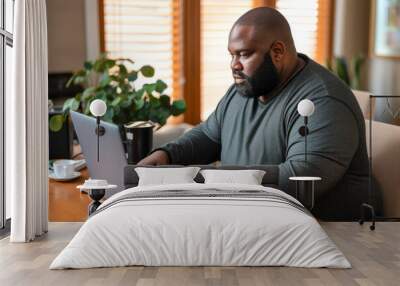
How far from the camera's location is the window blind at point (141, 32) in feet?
21.2

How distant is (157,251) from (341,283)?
2.08 feet

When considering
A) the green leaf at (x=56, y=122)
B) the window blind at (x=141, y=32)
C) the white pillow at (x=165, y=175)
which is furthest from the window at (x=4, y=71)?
the window blind at (x=141, y=32)

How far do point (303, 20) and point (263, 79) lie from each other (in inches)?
152

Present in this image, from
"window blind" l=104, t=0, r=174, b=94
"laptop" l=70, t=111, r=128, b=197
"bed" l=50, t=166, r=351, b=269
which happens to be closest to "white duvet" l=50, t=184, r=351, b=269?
"bed" l=50, t=166, r=351, b=269

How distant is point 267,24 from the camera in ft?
10.9

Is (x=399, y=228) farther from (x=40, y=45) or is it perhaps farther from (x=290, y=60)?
(x=40, y=45)

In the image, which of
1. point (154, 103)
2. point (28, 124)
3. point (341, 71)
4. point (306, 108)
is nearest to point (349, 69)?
point (341, 71)

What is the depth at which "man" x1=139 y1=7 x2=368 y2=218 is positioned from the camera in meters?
3.08

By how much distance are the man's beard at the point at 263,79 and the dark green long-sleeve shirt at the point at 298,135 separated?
2.6 inches

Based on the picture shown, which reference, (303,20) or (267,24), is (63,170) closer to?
(267,24)

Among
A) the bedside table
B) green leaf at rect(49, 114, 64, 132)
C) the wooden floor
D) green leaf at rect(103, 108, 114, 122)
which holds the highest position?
green leaf at rect(103, 108, 114, 122)

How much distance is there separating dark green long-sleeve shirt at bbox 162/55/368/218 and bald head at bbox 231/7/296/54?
0.19 meters

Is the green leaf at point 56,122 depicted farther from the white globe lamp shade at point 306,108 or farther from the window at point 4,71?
the white globe lamp shade at point 306,108

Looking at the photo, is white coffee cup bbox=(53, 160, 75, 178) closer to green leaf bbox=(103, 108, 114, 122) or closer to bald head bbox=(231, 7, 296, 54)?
green leaf bbox=(103, 108, 114, 122)
